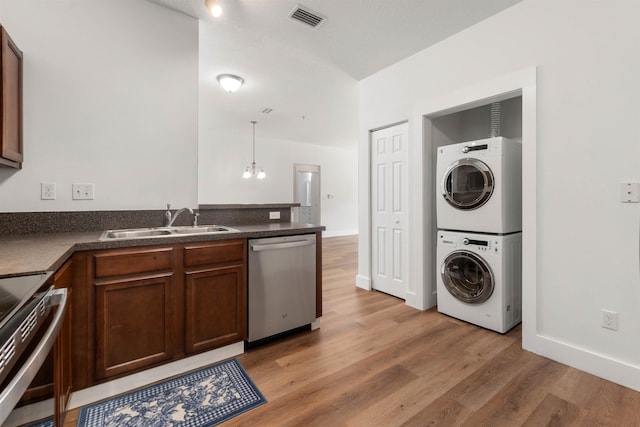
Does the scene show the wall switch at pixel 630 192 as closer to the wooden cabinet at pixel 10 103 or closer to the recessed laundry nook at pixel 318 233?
the recessed laundry nook at pixel 318 233

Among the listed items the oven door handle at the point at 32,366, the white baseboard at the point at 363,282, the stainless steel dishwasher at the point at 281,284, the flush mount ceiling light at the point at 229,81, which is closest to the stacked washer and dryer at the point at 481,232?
the white baseboard at the point at 363,282

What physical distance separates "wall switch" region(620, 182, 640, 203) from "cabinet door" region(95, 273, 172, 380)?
2.79 meters

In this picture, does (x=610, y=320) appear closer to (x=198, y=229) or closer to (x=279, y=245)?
(x=279, y=245)

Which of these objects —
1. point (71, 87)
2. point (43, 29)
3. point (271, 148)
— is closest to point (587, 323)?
point (71, 87)

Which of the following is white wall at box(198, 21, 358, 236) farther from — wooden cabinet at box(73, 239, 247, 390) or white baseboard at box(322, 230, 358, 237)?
wooden cabinet at box(73, 239, 247, 390)

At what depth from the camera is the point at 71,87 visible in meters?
2.01

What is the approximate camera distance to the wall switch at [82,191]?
2033mm

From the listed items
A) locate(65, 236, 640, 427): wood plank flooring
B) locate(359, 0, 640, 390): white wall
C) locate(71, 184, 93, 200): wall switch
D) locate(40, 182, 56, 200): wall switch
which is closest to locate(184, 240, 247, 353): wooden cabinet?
locate(65, 236, 640, 427): wood plank flooring

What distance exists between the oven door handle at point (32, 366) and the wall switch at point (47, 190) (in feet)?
4.34

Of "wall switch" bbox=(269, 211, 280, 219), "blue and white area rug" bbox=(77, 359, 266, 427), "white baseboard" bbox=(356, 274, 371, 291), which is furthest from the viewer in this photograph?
"white baseboard" bbox=(356, 274, 371, 291)

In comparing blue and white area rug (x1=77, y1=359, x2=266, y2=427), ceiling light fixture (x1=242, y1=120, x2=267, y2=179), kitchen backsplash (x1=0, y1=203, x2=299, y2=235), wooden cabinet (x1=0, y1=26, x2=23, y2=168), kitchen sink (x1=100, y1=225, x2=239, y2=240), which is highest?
ceiling light fixture (x1=242, y1=120, x2=267, y2=179)

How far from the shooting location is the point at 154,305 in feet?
5.66

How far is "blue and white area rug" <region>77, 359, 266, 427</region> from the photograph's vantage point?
1.46 meters

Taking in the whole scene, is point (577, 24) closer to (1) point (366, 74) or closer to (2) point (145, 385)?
(1) point (366, 74)
